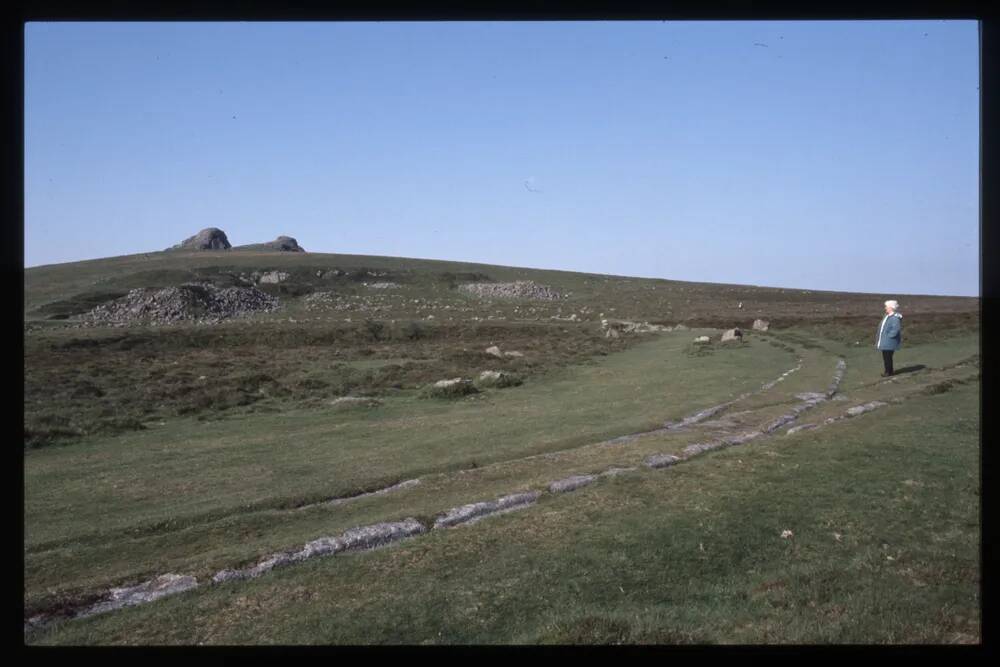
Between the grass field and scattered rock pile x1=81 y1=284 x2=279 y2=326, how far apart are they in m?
41.3

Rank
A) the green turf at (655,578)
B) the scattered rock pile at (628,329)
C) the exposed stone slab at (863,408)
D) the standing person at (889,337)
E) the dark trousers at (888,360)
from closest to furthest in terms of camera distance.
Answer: the green turf at (655,578)
the exposed stone slab at (863,408)
the standing person at (889,337)
the dark trousers at (888,360)
the scattered rock pile at (628,329)

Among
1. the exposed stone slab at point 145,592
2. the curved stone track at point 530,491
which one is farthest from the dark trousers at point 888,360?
the exposed stone slab at point 145,592

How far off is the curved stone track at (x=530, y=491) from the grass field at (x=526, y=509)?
23 centimetres

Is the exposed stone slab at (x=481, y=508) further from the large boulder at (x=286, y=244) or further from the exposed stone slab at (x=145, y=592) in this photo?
the large boulder at (x=286, y=244)

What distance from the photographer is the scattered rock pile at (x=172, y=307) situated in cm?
7019

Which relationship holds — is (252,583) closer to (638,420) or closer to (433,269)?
(638,420)

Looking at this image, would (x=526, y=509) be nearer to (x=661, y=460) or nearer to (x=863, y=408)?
(x=661, y=460)

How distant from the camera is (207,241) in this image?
167000mm

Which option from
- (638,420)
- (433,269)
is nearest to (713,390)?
(638,420)

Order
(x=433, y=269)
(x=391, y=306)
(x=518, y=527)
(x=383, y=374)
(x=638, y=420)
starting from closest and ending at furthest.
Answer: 1. (x=518, y=527)
2. (x=638, y=420)
3. (x=383, y=374)
4. (x=391, y=306)
5. (x=433, y=269)

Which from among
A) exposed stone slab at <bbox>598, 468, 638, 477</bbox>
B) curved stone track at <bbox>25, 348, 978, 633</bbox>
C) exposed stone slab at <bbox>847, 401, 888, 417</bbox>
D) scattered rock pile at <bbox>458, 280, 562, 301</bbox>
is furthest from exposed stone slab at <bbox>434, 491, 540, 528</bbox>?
scattered rock pile at <bbox>458, 280, 562, 301</bbox>

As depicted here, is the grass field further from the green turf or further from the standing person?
the standing person

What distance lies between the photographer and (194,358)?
4300 centimetres
